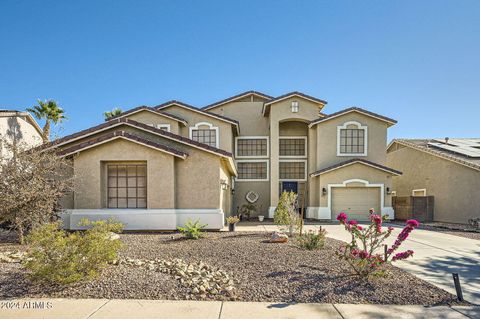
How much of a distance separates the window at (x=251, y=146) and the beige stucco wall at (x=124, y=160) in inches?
356

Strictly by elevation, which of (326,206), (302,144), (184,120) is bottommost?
(326,206)

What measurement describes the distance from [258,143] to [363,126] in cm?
715

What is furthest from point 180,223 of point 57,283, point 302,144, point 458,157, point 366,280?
point 458,157

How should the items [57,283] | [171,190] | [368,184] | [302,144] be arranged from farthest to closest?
[302,144]
[368,184]
[171,190]
[57,283]

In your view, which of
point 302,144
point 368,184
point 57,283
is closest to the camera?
point 57,283

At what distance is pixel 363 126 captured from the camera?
17703mm

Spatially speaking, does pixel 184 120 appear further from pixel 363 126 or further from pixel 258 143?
pixel 363 126

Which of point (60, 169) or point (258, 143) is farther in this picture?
point (258, 143)

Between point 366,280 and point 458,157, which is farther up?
point 458,157

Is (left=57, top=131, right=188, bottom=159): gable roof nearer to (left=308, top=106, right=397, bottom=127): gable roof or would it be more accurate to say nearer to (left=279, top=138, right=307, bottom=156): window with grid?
(left=279, top=138, right=307, bottom=156): window with grid

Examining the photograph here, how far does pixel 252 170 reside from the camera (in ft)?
64.1

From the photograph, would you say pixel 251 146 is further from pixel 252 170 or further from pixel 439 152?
pixel 439 152

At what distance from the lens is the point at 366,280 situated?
205 inches

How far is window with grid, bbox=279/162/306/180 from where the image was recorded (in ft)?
63.7
